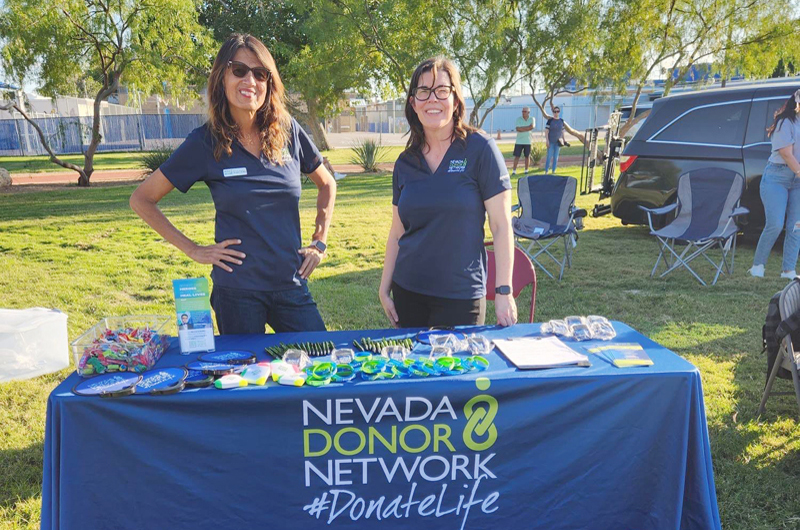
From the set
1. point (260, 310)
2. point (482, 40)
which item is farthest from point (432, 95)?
point (482, 40)

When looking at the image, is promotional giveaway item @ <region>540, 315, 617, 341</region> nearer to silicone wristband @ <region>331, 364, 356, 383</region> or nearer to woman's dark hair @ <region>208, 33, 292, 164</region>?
silicone wristband @ <region>331, 364, 356, 383</region>

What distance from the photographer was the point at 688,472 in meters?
1.98

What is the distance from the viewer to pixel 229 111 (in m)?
2.24

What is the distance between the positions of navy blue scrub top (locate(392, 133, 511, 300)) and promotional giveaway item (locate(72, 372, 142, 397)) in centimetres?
114

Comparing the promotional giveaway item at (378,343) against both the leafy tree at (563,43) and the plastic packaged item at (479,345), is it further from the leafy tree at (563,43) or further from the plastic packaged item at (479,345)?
the leafy tree at (563,43)

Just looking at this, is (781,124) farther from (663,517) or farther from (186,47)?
(186,47)

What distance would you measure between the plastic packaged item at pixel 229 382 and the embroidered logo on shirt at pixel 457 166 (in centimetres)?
110

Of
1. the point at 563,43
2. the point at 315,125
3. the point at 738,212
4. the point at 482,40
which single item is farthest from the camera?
the point at 315,125

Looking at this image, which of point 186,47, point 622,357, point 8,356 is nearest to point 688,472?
point 622,357

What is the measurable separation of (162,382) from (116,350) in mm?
273

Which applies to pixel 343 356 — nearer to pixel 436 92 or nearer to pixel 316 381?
pixel 316 381

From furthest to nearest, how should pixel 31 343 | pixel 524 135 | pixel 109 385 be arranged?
pixel 524 135, pixel 31 343, pixel 109 385

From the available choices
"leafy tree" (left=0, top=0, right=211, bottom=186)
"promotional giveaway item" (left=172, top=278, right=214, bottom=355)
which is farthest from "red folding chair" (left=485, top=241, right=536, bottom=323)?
"leafy tree" (left=0, top=0, right=211, bottom=186)

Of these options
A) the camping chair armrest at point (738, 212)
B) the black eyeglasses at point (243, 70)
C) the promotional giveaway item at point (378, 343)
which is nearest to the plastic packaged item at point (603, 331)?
the promotional giveaway item at point (378, 343)
